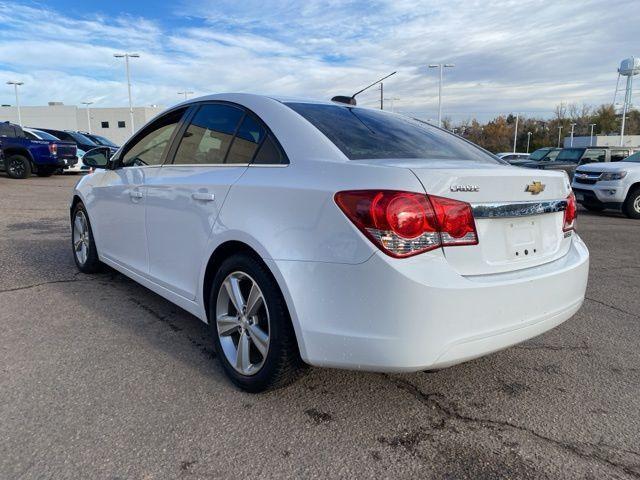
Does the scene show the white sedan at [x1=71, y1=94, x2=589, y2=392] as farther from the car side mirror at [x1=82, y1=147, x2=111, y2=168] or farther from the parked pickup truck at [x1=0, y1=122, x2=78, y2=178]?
the parked pickup truck at [x1=0, y1=122, x2=78, y2=178]

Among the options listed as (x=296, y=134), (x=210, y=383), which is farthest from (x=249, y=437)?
(x=296, y=134)

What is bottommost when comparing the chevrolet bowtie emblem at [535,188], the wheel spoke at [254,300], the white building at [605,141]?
the wheel spoke at [254,300]

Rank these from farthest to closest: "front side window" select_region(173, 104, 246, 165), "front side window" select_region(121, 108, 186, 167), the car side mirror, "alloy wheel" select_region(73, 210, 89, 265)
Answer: "alloy wheel" select_region(73, 210, 89, 265) → the car side mirror → "front side window" select_region(121, 108, 186, 167) → "front side window" select_region(173, 104, 246, 165)

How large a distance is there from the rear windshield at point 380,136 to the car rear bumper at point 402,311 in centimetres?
67

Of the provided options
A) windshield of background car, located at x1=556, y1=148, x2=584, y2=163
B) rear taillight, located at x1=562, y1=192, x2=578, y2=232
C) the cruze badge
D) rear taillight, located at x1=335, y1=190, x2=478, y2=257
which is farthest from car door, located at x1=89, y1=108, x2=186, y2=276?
windshield of background car, located at x1=556, y1=148, x2=584, y2=163

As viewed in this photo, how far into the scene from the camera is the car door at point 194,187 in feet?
9.89

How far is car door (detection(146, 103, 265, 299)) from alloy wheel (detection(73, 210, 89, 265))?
1791mm

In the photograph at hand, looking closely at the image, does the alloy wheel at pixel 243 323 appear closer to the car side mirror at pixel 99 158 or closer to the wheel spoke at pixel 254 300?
the wheel spoke at pixel 254 300

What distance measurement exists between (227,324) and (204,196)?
0.77 m

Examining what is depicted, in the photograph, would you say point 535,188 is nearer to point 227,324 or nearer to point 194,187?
point 227,324

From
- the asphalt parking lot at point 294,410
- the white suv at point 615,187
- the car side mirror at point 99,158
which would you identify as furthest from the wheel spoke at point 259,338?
the white suv at point 615,187

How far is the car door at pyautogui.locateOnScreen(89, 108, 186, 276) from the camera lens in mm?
3863

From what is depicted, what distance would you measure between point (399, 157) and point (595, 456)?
1.67 m

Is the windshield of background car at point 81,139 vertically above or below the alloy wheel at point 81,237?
above
